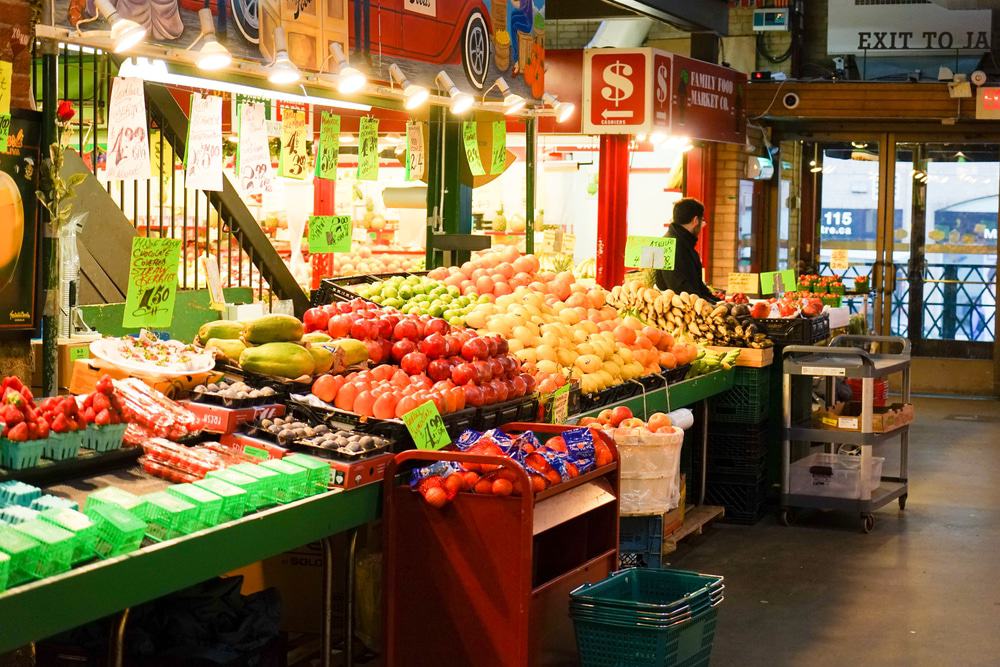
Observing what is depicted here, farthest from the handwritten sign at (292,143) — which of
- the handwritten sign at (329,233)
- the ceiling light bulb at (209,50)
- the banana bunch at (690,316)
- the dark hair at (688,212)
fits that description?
the dark hair at (688,212)

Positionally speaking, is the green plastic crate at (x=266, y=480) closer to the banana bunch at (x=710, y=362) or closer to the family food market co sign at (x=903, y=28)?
the banana bunch at (x=710, y=362)

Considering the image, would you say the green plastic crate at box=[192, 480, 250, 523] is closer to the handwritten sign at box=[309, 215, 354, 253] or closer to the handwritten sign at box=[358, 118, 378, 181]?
the handwritten sign at box=[309, 215, 354, 253]

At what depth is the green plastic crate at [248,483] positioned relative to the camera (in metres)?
3.55

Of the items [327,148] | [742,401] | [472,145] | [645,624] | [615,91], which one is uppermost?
[615,91]

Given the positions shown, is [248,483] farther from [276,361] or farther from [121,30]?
[121,30]

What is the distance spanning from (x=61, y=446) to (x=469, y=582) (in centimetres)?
132

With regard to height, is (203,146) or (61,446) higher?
(203,146)

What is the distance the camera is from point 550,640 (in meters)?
4.21

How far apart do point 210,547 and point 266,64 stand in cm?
255

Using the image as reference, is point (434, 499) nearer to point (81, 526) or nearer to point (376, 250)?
point (81, 526)

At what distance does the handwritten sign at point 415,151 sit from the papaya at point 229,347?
289cm

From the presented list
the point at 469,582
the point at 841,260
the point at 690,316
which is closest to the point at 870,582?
the point at 690,316

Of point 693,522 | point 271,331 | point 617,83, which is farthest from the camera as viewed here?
point 617,83

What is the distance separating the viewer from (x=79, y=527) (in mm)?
2984
